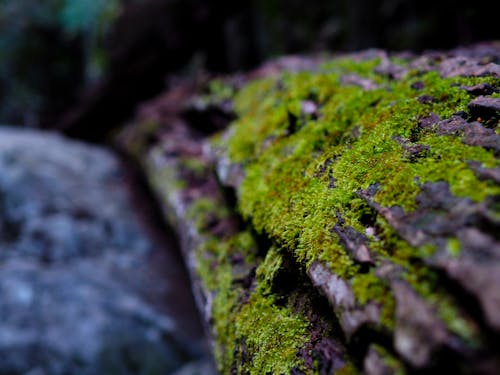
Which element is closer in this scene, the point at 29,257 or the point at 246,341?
the point at 246,341

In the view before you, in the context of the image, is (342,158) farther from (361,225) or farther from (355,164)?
(361,225)

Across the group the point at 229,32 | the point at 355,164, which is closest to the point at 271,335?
the point at 355,164

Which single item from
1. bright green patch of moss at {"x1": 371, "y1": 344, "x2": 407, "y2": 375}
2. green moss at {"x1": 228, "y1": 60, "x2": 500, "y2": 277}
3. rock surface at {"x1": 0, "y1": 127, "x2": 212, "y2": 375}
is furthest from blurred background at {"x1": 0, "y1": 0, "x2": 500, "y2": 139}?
bright green patch of moss at {"x1": 371, "y1": 344, "x2": 407, "y2": 375}

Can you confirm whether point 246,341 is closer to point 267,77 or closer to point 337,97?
point 337,97

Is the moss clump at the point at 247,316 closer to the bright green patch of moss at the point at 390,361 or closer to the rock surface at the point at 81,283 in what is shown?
the bright green patch of moss at the point at 390,361

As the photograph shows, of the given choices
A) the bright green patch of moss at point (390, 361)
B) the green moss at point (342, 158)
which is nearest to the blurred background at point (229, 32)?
the green moss at point (342, 158)

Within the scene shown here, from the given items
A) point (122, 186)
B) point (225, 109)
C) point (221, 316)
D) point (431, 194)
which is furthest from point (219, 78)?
point (431, 194)
